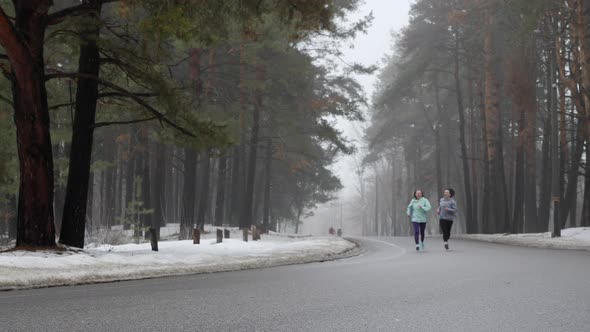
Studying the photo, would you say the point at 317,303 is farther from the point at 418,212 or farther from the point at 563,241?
the point at 563,241

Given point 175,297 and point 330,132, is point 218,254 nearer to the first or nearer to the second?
point 175,297

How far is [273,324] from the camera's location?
5.05 meters

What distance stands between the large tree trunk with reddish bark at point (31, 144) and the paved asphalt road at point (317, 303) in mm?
3025

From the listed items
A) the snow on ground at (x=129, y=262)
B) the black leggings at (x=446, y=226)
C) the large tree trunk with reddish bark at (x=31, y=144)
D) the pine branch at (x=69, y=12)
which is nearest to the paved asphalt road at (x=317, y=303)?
the snow on ground at (x=129, y=262)

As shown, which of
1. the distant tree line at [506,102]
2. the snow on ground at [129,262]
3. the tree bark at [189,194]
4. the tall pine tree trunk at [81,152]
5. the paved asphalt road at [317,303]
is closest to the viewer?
the paved asphalt road at [317,303]

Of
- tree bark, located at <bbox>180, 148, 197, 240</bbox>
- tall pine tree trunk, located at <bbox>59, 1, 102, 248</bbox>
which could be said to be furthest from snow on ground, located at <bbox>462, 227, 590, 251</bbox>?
tall pine tree trunk, located at <bbox>59, 1, 102, 248</bbox>

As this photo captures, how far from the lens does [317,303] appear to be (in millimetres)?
6207

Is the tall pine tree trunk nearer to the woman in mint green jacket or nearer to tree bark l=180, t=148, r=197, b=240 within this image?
tree bark l=180, t=148, r=197, b=240

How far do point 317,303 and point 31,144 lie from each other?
262 inches

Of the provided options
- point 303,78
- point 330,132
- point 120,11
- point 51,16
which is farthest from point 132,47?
point 330,132

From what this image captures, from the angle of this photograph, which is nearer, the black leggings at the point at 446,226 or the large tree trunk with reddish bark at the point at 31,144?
the large tree trunk with reddish bark at the point at 31,144

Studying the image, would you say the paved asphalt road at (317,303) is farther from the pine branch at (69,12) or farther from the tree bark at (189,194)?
the tree bark at (189,194)

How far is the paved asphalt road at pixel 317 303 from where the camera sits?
505 cm

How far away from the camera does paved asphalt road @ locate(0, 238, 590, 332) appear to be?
5.05 meters
